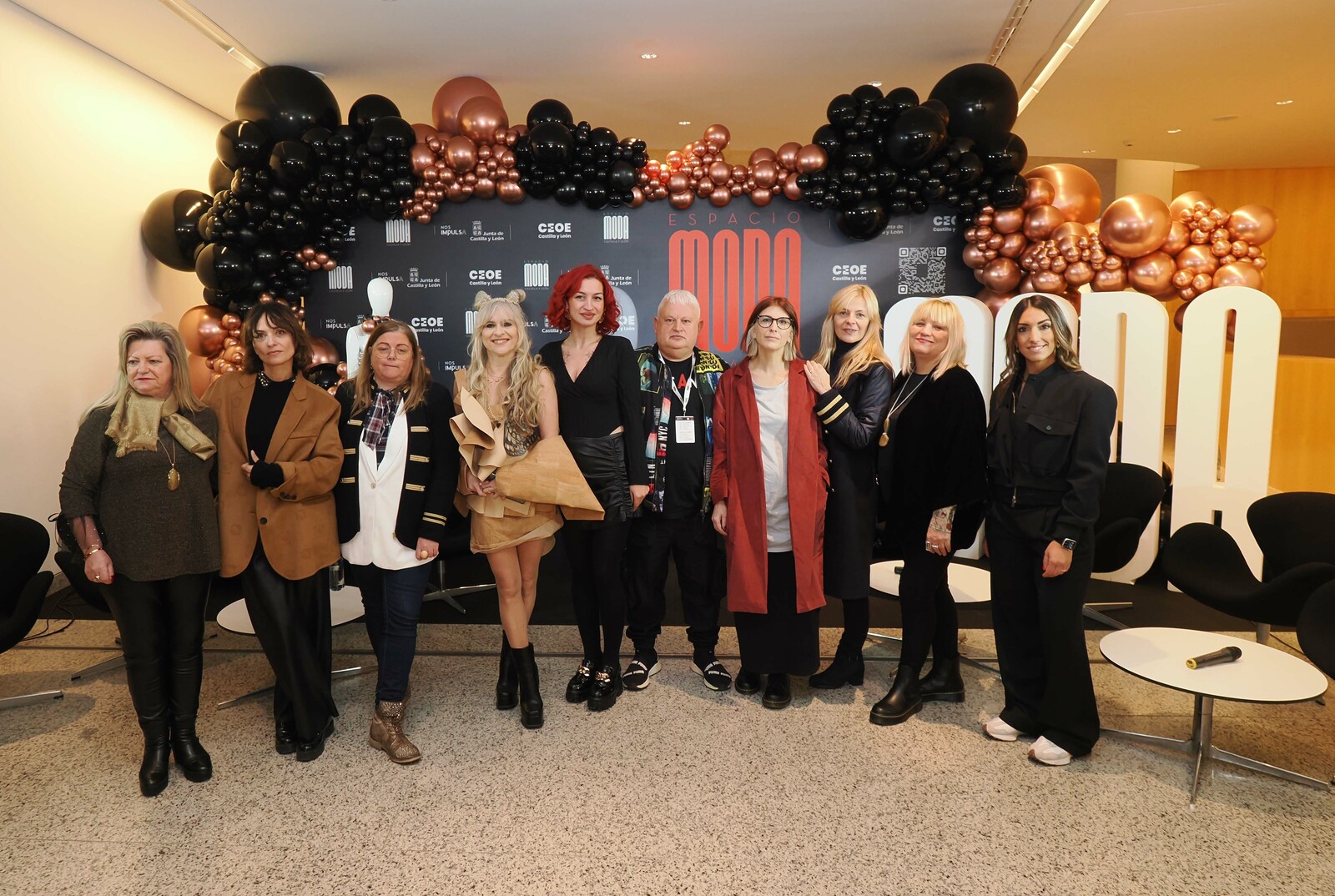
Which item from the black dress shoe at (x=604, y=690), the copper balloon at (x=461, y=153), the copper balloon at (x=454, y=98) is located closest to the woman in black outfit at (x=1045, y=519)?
the black dress shoe at (x=604, y=690)

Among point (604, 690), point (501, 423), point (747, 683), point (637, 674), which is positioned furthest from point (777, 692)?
point (501, 423)

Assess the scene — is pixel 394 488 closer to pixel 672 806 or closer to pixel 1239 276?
pixel 672 806

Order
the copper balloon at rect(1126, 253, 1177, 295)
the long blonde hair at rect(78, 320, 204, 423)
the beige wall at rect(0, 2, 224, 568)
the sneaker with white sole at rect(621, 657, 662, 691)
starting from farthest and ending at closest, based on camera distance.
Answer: the copper balloon at rect(1126, 253, 1177, 295) → the beige wall at rect(0, 2, 224, 568) → the sneaker with white sole at rect(621, 657, 662, 691) → the long blonde hair at rect(78, 320, 204, 423)

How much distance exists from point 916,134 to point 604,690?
3.71 meters

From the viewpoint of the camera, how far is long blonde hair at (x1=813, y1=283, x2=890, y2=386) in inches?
121

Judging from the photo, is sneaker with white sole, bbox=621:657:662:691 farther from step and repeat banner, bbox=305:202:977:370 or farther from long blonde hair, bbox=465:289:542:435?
step and repeat banner, bbox=305:202:977:370

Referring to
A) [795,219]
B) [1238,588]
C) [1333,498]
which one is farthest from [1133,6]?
[1238,588]

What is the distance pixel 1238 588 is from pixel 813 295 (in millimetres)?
3267

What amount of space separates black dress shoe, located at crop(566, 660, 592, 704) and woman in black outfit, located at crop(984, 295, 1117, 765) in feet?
5.08

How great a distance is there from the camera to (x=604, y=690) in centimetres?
323

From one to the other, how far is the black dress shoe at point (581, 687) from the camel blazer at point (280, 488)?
111 centimetres

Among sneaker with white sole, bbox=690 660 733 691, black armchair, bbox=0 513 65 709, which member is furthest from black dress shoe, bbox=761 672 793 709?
black armchair, bbox=0 513 65 709

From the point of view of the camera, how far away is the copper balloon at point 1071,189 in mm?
5188

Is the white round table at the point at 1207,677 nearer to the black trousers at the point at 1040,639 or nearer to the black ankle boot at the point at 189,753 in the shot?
the black trousers at the point at 1040,639
